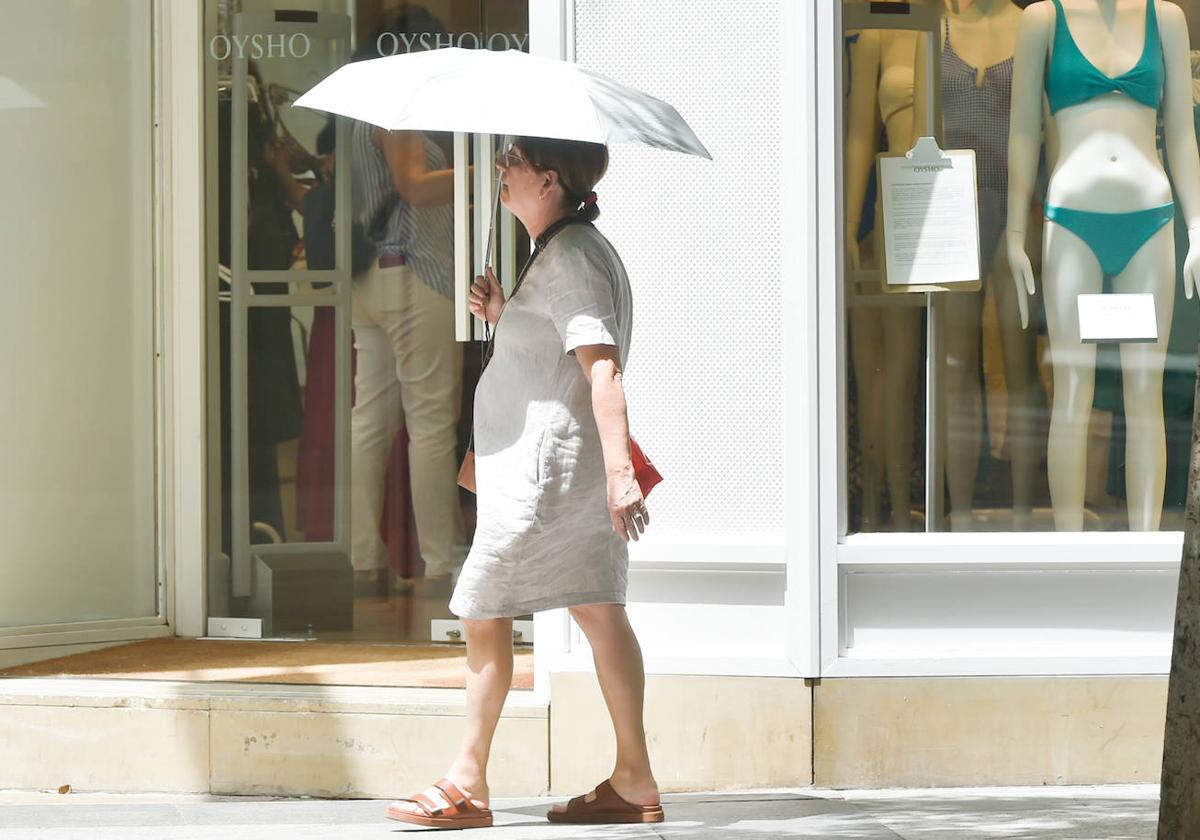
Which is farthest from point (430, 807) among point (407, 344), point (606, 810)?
point (407, 344)

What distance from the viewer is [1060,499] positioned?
5539 millimetres

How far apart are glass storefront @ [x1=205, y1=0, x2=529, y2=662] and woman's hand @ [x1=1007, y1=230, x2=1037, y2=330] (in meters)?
2.10

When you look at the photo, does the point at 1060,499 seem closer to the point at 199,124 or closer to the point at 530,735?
the point at 530,735

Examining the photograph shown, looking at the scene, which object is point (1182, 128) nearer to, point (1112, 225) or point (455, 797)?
point (1112, 225)

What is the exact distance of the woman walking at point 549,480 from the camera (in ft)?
14.1

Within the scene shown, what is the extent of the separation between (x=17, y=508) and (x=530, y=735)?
2.35 meters

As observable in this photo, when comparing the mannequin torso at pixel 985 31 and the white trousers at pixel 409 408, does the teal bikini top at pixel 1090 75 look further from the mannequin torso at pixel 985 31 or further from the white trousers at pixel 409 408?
the white trousers at pixel 409 408

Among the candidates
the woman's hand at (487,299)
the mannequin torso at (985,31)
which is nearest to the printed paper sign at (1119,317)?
the mannequin torso at (985,31)

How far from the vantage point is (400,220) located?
20.7ft

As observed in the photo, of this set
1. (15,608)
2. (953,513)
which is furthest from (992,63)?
(15,608)

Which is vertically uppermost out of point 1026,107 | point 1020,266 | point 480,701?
point 1026,107

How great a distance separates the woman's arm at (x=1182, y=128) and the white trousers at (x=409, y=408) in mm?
2749

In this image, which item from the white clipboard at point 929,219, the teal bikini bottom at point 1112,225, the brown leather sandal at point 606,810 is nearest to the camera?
the brown leather sandal at point 606,810

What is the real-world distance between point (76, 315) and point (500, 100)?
2901 mm
